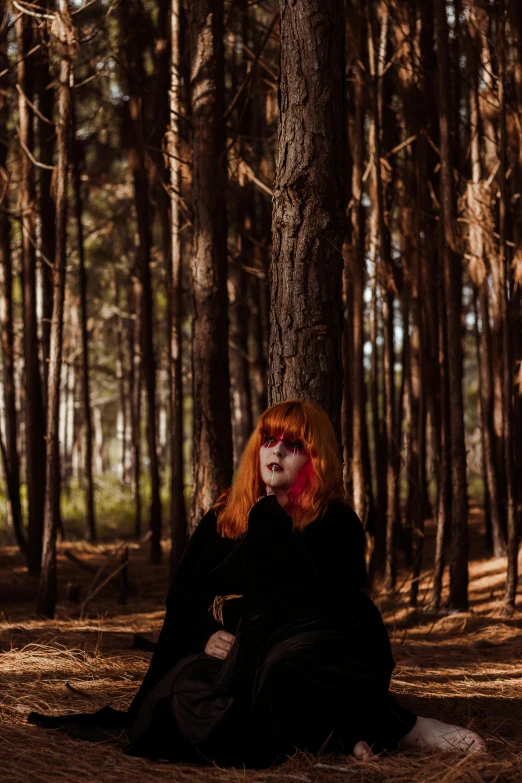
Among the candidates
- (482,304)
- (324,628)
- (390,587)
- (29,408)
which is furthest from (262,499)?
(482,304)


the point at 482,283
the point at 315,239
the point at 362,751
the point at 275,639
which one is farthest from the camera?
the point at 482,283

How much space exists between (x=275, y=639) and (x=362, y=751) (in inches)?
18.8

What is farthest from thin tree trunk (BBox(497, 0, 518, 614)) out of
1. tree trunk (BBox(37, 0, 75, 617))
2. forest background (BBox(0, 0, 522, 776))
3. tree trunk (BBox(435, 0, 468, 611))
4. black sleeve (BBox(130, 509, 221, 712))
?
black sleeve (BBox(130, 509, 221, 712))

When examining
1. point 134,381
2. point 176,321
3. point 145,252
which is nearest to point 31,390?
point 176,321

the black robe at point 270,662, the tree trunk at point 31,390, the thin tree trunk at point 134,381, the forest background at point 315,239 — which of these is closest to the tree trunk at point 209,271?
the forest background at point 315,239

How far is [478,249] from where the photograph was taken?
25.0 feet

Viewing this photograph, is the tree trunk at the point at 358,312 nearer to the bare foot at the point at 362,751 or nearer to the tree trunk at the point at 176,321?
the tree trunk at the point at 176,321

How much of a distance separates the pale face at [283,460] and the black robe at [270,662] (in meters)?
0.11

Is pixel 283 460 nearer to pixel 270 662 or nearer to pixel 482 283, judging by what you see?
pixel 270 662

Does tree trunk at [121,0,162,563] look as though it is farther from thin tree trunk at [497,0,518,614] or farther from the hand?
the hand

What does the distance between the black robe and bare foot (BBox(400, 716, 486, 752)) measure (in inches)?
1.9

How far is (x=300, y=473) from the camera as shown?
3.60 m

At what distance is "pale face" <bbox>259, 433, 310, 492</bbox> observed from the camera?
141 inches

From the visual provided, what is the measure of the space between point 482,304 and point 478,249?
129 cm
